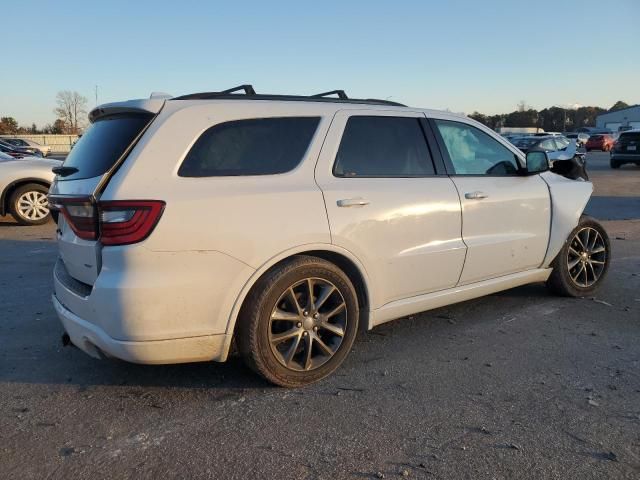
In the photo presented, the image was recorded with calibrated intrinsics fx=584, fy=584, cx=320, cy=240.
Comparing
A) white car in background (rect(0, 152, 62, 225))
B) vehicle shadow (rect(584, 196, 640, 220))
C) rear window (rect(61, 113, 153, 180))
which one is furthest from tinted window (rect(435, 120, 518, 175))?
white car in background (rect(0, 152, 62, 225))

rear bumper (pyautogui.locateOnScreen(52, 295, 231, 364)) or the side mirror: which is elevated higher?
the side mirror

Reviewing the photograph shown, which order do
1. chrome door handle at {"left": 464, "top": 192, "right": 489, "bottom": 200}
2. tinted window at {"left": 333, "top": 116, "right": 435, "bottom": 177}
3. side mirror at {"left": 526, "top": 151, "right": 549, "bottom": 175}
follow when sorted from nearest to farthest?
1. tinted window at {"left": 333, "top": 116, "right": 435, "bottom": 177}
2. chrome door handle at {"left": 464, "top": 192, "right": 489, "bottom": 200}
3. side mirror at {"left": 526, "top": 151, "right": 549, "bottom": 175}

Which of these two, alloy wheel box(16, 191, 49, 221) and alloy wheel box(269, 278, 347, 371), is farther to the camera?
alloy wheel box(16, 191, 49, 221)

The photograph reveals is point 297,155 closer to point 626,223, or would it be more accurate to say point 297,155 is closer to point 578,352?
point 578,352

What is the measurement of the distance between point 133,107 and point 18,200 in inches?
307

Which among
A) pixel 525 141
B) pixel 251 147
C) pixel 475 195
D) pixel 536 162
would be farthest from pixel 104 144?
pixel 525 141

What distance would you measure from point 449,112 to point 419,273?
1.37 meters

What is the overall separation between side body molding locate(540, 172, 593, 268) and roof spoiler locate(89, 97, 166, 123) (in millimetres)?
3301

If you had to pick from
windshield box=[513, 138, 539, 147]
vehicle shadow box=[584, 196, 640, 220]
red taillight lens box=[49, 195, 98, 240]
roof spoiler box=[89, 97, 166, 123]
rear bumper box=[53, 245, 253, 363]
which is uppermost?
roof spoiler box=[89, 97, 166, 123]

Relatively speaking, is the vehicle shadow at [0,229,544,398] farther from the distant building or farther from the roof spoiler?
the distant building

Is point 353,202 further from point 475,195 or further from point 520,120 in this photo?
point 520,120

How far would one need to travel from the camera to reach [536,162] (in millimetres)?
4824

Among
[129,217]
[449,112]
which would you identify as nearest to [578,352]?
[449,112]

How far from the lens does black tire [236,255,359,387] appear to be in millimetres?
3309
